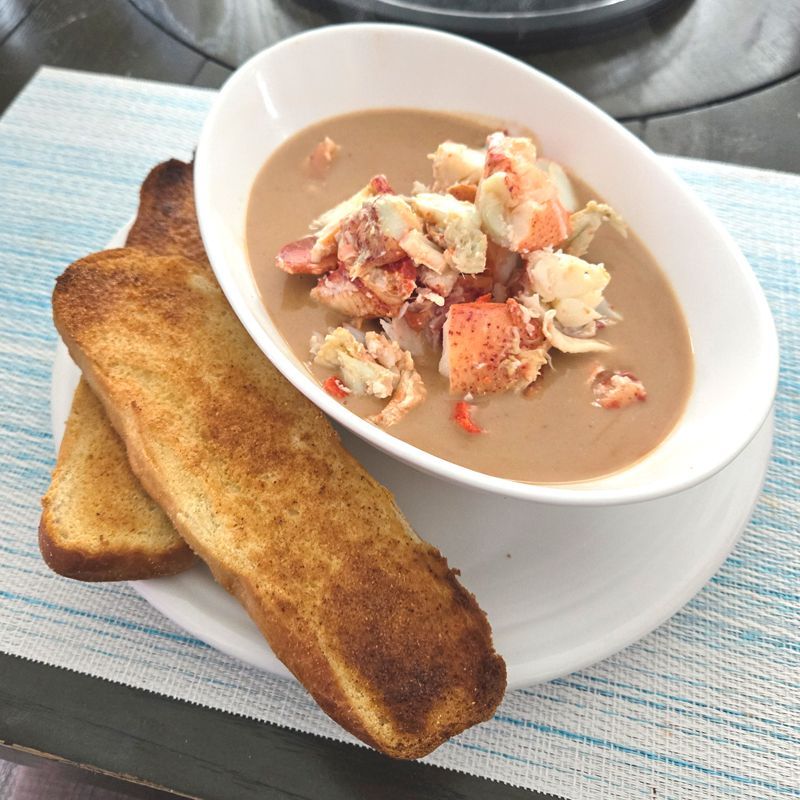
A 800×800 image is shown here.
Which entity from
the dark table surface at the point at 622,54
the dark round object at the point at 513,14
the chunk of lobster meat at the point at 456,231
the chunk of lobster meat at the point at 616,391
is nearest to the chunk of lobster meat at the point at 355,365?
the chunk of lobster meat at the point at 456,231

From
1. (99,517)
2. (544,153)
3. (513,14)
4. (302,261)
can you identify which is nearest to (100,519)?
(99,517)

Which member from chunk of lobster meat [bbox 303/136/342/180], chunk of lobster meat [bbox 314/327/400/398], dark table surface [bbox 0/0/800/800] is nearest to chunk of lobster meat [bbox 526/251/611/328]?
chunk of lobster meat [bbox 314/327/400/398]

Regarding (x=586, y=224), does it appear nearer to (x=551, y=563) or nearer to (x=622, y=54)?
(x=551, y=563)

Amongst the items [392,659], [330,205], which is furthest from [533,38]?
[392,659]

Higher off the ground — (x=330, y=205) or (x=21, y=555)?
(x=330, y=205)

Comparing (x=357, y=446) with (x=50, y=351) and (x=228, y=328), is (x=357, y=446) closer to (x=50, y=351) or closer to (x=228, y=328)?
(x=228, y=328)
